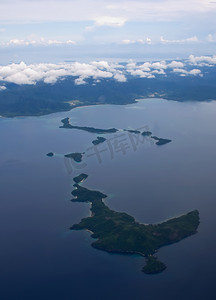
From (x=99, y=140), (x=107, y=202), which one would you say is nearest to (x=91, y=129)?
(x=99, y=140)

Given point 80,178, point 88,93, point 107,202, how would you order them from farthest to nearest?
1. point 88,93
2. point 80,178
3. point 107,202

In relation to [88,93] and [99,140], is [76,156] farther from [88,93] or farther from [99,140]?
[88,93]

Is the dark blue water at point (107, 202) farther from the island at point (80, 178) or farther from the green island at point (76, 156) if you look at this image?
the green island at point (76, 156)

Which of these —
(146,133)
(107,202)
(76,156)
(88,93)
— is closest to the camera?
(107,202)

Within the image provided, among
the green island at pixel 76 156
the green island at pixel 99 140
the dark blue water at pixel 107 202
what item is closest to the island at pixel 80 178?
the dark blue water at pixel 107 202

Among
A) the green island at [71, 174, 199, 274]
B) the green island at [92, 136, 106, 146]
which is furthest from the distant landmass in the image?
the green island at [71, 174, 199, 274]

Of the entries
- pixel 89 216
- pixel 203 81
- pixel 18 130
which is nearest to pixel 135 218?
pixel 89 216

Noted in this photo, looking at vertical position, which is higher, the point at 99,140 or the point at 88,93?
the point at 88,93

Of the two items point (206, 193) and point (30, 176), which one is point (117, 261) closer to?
point (206, 193)
